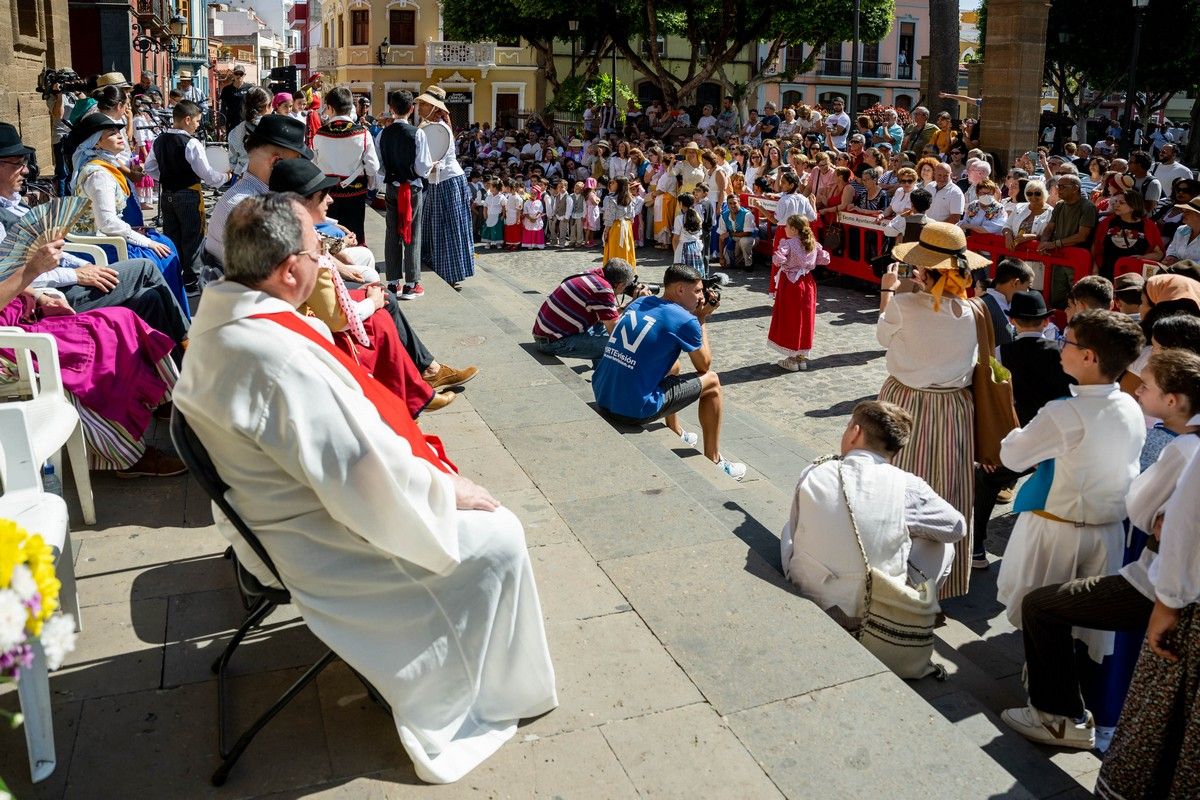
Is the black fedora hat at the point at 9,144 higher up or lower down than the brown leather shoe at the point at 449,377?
higher up

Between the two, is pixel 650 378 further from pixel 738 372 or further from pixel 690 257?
pixel 690 257

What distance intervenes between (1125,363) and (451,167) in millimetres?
6017

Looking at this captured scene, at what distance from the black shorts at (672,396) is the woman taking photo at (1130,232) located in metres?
5.91

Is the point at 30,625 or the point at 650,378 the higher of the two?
the point at 30,625

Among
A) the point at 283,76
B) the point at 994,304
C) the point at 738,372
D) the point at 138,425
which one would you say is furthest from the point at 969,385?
the point at 283,76

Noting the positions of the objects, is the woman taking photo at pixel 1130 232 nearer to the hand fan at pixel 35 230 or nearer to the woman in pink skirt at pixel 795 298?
the woman in pink skirt at pixel 795 298

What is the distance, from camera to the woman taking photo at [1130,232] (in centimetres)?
1038

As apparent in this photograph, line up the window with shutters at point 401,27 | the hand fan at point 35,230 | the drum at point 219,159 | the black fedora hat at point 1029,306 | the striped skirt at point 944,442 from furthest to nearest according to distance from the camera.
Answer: the window with shutters at point 401,27 < the drum at point 219,159 < the black fedora hat at point 1029,306 < the striped skirt at point 944,442 < the hand fan at point 35,230

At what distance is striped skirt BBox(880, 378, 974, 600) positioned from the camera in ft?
17.9

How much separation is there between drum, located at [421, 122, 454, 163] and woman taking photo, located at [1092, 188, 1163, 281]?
21.0 feet

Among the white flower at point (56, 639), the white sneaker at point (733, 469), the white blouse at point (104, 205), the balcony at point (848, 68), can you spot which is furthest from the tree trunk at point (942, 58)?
the balcony at point (848, 68)

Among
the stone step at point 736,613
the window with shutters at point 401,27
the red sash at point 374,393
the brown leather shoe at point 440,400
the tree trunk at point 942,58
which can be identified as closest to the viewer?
the red sash at point 374,393

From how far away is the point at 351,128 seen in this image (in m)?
7.71

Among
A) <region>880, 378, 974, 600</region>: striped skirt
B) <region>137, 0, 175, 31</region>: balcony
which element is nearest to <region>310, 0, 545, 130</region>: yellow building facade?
<region>137, 0, 175, 31</region>: balcony
